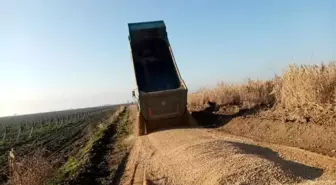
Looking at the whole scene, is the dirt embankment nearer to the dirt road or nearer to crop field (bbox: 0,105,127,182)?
the dirt road

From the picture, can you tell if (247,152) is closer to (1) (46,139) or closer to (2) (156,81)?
(2) (156,81)

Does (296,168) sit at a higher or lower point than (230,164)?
lower

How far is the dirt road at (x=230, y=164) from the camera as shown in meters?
6.74

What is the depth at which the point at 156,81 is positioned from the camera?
1797cm

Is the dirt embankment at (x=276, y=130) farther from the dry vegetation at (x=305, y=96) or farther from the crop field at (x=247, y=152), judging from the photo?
the dry vegetation at (x=305, y=96)

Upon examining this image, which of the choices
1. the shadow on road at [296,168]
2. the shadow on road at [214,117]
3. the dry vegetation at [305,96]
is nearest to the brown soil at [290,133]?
the dry vegetation at [305,96]

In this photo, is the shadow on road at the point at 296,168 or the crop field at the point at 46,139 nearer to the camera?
the shadow on road at the point at 296,168

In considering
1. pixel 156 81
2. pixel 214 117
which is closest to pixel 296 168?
pixel 214 117

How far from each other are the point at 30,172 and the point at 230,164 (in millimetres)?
5347

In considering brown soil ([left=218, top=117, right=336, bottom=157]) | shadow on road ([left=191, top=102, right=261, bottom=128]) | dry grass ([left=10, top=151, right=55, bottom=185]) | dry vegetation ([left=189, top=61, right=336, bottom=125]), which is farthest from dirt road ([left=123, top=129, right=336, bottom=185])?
shadow on road ([left=191, top=102, right=261, bottom=128])

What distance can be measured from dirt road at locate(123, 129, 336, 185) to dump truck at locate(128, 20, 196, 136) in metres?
3.80

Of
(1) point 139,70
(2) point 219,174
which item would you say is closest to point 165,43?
(1) point 139,70

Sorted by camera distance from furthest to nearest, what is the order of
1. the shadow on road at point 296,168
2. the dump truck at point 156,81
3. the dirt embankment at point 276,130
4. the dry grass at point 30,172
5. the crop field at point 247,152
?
the dump truck at point 156,81 < the dry grass at point 30,172 < the dirt embankment at point 276,130 < the crop field at point 247,152 < the shadow on road at point 296,168

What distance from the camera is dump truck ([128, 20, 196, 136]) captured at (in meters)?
15.7
